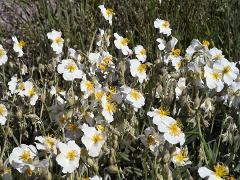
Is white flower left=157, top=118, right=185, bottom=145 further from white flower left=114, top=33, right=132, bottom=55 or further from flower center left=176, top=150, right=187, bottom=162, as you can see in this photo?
white flower left=114, top=33, right=132, bottom=55

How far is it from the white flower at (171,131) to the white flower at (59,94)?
0.61 m

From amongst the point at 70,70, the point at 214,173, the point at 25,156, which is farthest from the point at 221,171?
the point at 70,70

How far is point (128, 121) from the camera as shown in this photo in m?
2.27

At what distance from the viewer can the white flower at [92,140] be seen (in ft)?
5.96

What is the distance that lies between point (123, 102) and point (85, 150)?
1.35 ft

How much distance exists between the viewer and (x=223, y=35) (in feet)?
10.7

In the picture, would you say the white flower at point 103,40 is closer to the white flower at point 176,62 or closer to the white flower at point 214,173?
the white flower at point 176,62

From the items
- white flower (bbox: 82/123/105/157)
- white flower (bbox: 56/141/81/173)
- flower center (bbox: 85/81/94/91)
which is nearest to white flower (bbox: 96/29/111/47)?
flower center (bbox: 85/81/94/91)

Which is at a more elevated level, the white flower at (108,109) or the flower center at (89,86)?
the flower center at (89,86)

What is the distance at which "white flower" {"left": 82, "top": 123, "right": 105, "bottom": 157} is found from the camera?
1.82 meters

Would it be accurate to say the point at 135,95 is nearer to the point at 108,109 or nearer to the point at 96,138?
the point at 108,109

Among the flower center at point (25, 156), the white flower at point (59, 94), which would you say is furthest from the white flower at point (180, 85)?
the flower center at point (25, 156)

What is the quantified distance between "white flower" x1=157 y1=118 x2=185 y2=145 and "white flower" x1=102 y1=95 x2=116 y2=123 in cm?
21

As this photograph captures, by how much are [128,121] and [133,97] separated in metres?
0.20
